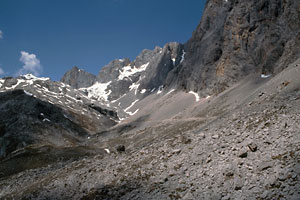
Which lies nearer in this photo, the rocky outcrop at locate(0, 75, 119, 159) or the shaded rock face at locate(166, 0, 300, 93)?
the shaded rock face at locate(166, 0, 300, 93)

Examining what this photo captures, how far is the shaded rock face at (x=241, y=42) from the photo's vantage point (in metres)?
71.3

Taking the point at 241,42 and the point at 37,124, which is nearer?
the point at 241,42

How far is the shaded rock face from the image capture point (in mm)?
71312

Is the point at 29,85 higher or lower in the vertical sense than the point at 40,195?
higher

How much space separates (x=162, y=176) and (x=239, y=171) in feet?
15.9

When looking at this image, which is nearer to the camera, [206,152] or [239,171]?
[239,171]

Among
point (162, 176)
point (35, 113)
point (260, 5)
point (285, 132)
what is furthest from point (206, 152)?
point (35, 113)

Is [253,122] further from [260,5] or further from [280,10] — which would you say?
[260,5]

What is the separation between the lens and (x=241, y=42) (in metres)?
95.5

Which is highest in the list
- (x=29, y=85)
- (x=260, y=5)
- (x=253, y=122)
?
(x=29, y=85)

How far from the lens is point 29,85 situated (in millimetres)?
197875

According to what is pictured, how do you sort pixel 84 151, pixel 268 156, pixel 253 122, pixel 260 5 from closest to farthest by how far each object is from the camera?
pixel 268 156, pixel 253 122, pixel 84 151, pixel 260 5

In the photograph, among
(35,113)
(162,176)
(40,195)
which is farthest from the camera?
(35,113)

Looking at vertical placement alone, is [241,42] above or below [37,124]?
below
